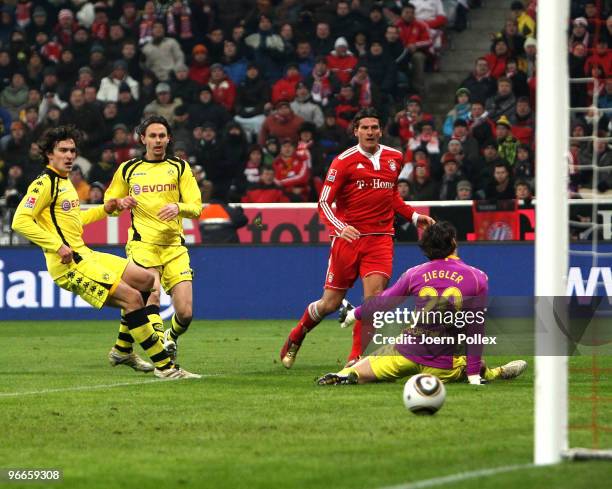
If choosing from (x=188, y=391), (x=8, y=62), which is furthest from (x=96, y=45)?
(x=188, y=391)

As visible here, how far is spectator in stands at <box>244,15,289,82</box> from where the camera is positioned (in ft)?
81.5

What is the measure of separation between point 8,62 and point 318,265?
363 inches

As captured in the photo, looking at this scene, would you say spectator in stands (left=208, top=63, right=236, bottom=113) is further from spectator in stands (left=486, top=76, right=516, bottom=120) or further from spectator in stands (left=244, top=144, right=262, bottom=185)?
spectator in stands (left=486, top=76, right=516, bottom=120)

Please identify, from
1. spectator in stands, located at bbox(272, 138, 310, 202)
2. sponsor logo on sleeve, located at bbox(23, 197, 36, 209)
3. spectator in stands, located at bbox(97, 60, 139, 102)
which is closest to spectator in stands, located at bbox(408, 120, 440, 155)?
spectator in stands, located at bbox(272, 138, 310, 202)

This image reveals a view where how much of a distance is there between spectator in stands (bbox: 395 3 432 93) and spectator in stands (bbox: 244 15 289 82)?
85.3 inches

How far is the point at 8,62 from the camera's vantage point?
2598cm

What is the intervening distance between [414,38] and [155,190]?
512 inches

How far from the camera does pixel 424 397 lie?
861 centimetres

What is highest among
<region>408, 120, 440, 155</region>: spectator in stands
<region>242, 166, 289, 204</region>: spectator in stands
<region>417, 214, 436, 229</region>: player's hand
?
<region>408, 120, 440, 155</region>: spectator in stands

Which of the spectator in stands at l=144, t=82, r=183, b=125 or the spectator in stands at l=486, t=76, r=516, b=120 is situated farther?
the spectator in stands at l=144, t=82, r=183, b=125

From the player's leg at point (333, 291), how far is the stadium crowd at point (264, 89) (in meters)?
7.99

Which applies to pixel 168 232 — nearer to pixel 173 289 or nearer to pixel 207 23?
pixel 173 289

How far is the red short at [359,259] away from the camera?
480 inches

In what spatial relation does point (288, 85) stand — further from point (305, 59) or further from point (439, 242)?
point (439, 242)
